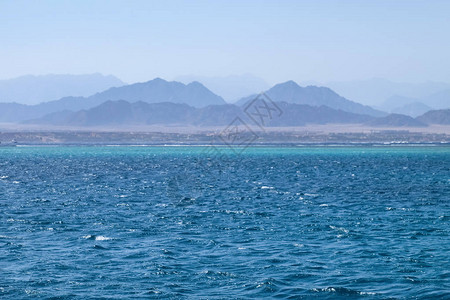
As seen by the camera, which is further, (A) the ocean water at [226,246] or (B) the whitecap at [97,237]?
(B) the whitecap at [97,237]

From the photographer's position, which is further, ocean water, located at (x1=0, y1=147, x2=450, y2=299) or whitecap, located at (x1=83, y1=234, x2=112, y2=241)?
whitecap, located at (x1=83, y1=234, x2=112, y2=241)

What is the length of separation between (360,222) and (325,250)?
1127 cm

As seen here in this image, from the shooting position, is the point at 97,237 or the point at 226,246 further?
the point at 97,237

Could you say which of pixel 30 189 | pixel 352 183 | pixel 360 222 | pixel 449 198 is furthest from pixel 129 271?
pixel 352 183

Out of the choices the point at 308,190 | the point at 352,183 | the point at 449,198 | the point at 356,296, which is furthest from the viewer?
the point at 352,183

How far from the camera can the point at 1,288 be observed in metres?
28.4

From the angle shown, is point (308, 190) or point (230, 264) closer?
point (230, 264)

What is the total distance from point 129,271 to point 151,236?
9711 mm

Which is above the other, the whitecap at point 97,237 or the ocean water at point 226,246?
the whitecap at point 97,237

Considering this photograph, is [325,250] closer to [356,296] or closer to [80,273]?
[356,296]

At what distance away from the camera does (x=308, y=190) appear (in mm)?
74562

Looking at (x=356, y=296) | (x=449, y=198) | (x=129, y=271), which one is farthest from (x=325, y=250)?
(x=449, y=198)

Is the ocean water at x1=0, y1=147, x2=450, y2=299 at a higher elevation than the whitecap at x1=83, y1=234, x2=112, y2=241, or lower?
lower

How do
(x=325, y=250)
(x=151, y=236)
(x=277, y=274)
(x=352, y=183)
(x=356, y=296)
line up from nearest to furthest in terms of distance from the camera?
(x=356, y=296)
(x=277, y=274)
(x=325, y=250)
(x=151, y=236)
(x=352, y=183)
